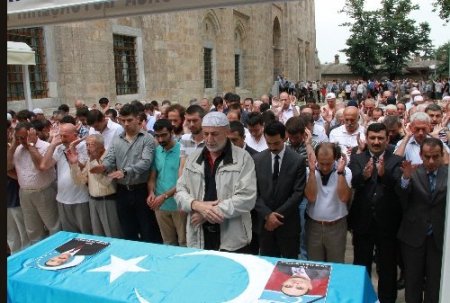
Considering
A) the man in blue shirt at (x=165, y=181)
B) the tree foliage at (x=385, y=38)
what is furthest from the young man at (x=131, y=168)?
the tree foliage at (x=385, y=38)

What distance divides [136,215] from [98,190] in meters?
0.55

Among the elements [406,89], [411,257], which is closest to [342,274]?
[411,257]

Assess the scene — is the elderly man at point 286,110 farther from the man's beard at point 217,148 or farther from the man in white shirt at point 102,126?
the man's beard at point 217,148

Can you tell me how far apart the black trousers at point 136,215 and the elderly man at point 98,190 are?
7 cm

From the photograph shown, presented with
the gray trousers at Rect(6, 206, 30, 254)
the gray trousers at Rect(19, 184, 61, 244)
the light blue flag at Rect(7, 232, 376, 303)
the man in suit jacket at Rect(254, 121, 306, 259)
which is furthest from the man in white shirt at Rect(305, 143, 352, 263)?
the gray trousers at Rect(6, 206, 30, 254)

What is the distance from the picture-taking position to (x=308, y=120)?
5301mm

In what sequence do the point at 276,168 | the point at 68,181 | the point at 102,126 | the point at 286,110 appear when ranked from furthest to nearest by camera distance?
the point at 286,110 → the point at 102,126 → the point at 68,181 → the point at 276,168

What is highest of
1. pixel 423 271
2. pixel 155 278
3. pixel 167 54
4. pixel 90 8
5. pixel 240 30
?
pixel 240 30

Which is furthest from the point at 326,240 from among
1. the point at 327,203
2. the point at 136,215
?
the point at 136,215

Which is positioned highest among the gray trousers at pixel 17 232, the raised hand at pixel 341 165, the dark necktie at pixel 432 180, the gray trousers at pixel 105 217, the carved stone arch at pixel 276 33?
the carved stone arch at pixel 276 33

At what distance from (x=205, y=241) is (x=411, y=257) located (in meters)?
1.64

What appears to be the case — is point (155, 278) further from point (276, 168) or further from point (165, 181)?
point (165, 181)

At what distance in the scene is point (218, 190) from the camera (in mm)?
3123

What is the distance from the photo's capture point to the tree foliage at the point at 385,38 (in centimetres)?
3591
